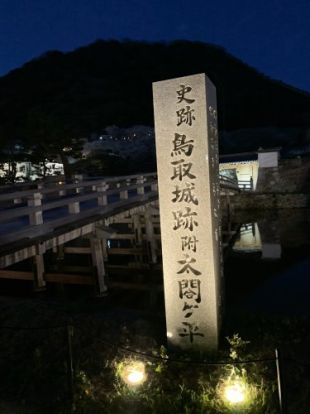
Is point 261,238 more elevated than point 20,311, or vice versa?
point 20,311

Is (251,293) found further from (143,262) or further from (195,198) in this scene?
(195,198)

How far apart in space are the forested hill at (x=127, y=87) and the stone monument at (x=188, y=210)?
4156 centimetres

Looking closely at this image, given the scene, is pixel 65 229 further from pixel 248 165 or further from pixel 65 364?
pixel 248 165

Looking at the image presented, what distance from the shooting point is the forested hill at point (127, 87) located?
57062 millimetres

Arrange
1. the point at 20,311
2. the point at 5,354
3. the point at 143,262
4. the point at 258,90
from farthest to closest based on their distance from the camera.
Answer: the point at 258,90 < the point at 143,262 < the point at 20,311 < the point at 5,354

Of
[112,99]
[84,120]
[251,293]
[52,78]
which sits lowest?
[251,293]

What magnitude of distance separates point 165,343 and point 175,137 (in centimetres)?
332

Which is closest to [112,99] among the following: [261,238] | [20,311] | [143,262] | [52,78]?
[52,78]

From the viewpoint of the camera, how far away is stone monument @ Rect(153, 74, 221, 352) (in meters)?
5.15

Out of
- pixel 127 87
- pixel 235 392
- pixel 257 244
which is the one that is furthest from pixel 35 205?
pixel 127 87

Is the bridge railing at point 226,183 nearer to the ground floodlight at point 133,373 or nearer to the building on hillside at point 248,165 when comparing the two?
the building on hillside at point 248,165

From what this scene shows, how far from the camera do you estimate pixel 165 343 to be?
5.79m

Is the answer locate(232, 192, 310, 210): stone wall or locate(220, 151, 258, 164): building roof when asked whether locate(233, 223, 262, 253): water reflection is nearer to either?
locate(232, 192, 310, 210): stone wall

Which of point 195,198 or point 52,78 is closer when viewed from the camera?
point 195,198
